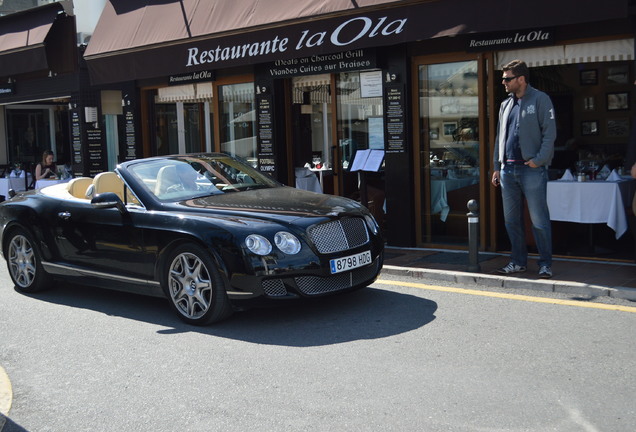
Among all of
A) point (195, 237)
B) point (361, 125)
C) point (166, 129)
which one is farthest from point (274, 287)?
point (166, 129)

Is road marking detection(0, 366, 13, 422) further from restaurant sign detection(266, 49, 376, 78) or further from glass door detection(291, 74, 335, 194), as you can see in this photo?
glass door detection(291, 74, 335, 194)

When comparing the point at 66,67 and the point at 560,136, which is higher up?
the point at 66,67

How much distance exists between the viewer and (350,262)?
6520mm

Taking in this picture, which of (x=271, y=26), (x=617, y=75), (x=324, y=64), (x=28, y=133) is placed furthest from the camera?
(x=28, y=133)

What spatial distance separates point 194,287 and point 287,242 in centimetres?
95

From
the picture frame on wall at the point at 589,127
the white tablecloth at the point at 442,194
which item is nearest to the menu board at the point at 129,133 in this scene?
the white tablecloth at the point at 442,194

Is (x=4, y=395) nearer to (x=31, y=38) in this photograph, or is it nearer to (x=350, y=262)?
(x=350, y=262)

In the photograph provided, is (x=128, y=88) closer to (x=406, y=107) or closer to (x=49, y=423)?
(x=406, y=107)

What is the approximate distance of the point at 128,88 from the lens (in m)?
15.1

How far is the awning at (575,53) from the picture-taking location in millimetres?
8586

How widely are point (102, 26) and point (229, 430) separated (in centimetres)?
1212

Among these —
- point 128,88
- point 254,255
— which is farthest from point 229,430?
point 128,88

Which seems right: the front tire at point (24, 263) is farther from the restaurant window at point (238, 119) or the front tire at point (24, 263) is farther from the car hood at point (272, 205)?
the restaurant window at point (238, 119)

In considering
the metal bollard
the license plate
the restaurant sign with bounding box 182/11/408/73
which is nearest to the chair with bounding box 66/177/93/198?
the license plate
